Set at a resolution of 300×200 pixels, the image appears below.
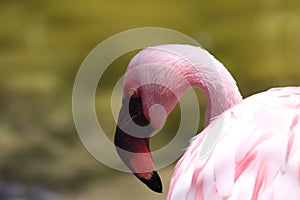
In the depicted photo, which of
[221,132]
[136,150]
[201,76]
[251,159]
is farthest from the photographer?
[201,76]

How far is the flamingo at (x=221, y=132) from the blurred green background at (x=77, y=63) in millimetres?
1341

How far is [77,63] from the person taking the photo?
15.0 feet

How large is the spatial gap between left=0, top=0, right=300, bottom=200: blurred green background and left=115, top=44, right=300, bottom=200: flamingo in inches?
52.8

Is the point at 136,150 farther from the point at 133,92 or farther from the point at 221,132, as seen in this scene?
the point at 221,132

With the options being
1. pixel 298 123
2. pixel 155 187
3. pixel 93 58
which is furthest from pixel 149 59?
pixel 93 58

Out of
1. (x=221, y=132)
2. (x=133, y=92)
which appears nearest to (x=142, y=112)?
(x=133, y=92)

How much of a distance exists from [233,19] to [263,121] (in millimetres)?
2952

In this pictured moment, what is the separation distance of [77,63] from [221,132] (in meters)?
2.66

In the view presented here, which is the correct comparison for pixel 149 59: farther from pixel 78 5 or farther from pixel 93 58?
pixel 78 5

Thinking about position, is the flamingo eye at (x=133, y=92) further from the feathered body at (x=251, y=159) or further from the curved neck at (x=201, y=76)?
the feathered body at (x=251, y=159)

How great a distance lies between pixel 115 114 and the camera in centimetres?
407

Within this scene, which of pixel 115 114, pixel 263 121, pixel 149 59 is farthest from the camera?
pixel 115 114

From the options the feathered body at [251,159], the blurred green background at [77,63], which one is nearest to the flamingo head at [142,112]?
the feathered body at [251,159]

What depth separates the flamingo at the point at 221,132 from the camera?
182 centimetres
